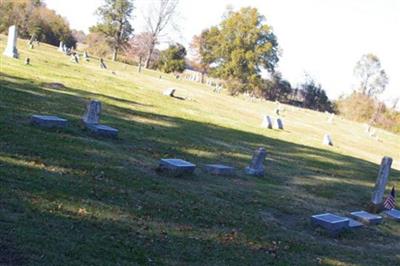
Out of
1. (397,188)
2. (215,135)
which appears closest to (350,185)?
(397,188)

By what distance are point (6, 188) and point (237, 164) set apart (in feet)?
30.1

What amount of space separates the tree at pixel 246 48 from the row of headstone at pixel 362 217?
49.6 m

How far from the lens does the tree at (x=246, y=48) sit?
209ft

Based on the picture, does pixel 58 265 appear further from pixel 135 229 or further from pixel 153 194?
pixel 153 194

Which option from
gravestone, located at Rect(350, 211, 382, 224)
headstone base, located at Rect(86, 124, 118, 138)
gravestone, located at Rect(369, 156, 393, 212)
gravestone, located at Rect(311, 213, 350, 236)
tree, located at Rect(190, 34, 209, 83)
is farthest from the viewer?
tree, located at Rect(190, 34, 209, 83)

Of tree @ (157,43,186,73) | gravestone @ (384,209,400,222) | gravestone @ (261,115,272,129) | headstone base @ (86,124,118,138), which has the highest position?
tree @ (157,43,186,73)

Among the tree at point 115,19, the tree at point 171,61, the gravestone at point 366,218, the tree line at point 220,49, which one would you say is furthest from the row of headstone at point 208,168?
the tree at point 171,61

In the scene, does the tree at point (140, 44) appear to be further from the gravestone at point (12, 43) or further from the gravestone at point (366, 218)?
the gravestone at point (366, 218)

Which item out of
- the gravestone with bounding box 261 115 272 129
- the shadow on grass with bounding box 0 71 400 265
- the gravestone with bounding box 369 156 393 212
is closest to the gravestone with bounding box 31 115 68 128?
the shadow on grass with bounding box 0 71 400 265

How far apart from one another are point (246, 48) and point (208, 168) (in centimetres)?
5272

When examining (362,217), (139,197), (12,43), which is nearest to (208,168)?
(362,217)

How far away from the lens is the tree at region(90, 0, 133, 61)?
7806 centimetres

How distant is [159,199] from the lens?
9781 mm

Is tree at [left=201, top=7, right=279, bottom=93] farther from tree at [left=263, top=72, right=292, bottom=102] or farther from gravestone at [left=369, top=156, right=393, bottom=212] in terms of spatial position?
gravestone at [left=369, top=156, right=393, bottom=212]
